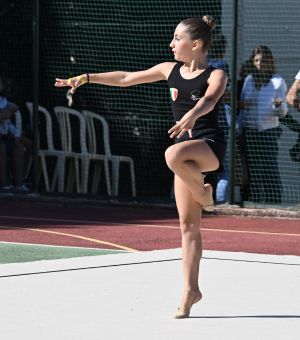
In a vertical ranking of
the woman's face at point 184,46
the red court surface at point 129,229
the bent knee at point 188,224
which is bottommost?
the red court surface at point 129,229

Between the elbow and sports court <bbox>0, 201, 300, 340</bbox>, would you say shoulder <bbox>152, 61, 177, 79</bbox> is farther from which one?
sports court <bbox>0, 201, 300, 340</bbox>

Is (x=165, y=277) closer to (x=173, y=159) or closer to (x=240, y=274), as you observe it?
(x=240, y=274)

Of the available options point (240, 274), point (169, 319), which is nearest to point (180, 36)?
point (169, 319)

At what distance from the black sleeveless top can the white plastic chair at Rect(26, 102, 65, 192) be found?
Answer: 9260mm

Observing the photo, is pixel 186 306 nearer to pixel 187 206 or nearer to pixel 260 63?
pixel 187 206

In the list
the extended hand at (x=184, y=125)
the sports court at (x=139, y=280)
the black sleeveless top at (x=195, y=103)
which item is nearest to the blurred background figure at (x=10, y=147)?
the sports court at (x=139, y=280)

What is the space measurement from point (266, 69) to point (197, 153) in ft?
25.3

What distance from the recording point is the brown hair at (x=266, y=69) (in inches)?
586

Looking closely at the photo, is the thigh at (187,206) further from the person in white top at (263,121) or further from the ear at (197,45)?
the person in white top at (263,121)

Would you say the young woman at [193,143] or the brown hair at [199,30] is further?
the brown hair at [199,30]

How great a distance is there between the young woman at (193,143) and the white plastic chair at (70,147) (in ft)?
29.3

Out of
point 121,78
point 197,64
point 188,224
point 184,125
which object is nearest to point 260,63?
point 121,78

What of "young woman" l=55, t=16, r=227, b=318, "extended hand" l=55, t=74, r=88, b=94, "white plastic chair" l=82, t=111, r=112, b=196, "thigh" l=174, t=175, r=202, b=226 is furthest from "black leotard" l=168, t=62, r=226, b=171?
"white plastic chair" l=82, t=111, r=112, b=196

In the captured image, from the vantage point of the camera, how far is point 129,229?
1333cm
